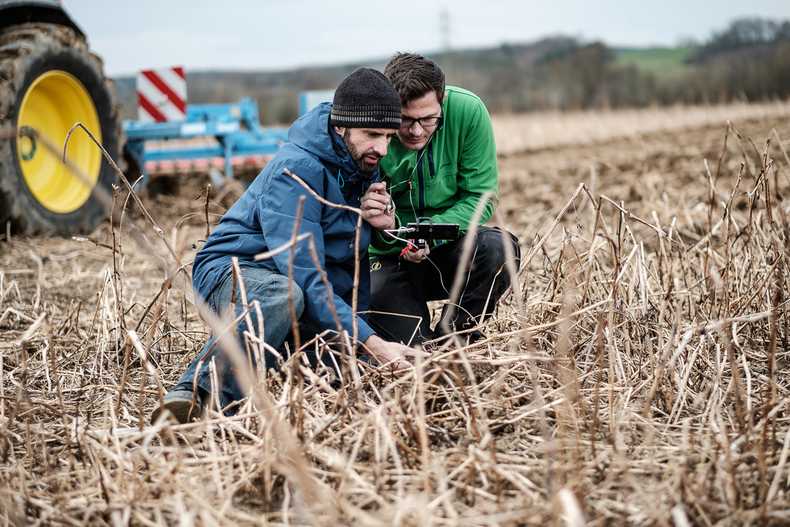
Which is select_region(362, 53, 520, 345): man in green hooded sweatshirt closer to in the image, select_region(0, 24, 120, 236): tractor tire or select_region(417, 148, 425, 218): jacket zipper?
select_region(417, 148, 425, 218): jacket zipper

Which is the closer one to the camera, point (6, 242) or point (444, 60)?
point (6, 242)

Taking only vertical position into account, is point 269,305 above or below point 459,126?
below

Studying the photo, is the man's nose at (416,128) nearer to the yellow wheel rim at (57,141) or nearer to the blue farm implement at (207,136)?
the yellow wheel rim at (57,141)

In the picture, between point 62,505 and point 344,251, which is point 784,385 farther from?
point 62,505

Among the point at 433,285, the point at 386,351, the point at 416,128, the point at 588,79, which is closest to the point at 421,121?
the point at 416,128

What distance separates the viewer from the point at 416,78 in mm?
2500

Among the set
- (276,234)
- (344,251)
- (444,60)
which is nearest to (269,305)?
(276,234)

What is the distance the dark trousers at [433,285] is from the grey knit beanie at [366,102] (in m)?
0.79

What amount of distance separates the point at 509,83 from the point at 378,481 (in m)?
32.8

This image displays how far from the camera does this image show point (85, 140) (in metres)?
5.32

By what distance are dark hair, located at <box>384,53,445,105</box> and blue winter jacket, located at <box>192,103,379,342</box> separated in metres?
0.31

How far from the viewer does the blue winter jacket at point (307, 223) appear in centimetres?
216

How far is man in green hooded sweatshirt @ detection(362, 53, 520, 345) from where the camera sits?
2693 millimetres

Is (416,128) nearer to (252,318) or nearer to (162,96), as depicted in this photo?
(252,318)
